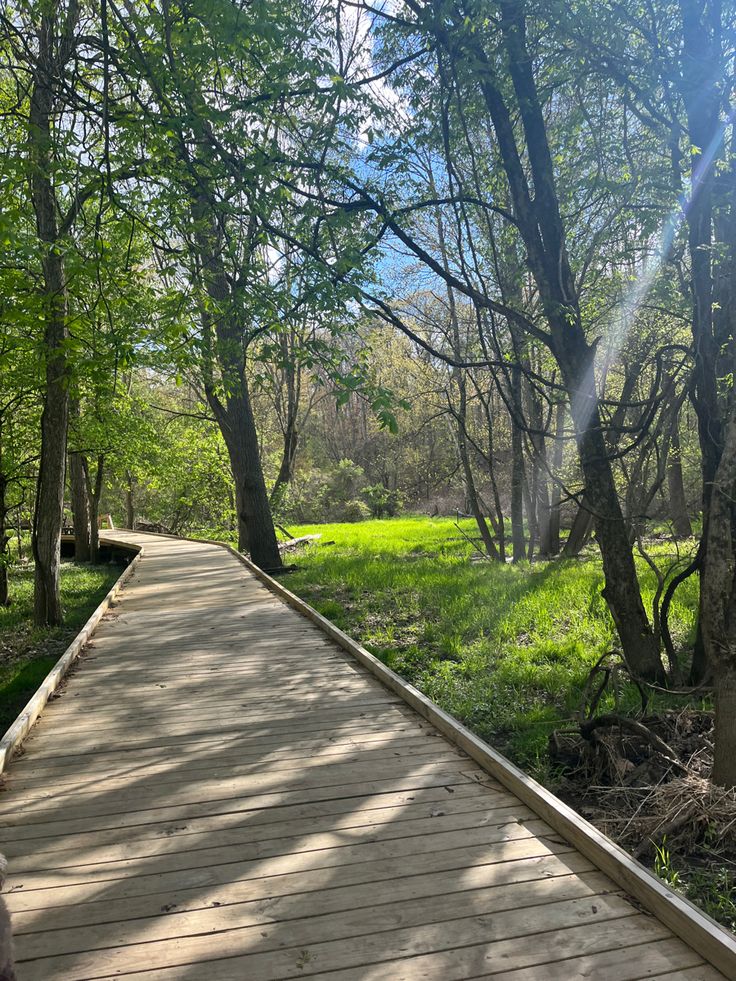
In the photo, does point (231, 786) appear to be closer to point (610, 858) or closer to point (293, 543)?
point (610, 858)

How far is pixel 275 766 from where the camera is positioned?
3736mm

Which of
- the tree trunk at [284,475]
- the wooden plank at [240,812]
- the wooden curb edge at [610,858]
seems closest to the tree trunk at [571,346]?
the wooden curb edge at [610,858]

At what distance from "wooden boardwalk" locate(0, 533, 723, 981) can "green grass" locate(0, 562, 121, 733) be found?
2.63 metres

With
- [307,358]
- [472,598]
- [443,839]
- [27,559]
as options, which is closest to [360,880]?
[443,839]

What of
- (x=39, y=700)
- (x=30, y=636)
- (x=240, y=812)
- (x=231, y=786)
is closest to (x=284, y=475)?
(x=30, y=636)

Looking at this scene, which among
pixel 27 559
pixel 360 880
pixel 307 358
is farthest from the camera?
pixel 27 559

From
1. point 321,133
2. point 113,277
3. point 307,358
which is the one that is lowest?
point 307,358

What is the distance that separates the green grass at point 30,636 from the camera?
7066 millimetres

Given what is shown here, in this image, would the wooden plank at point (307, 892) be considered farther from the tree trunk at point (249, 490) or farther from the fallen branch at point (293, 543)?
the fallen branch at point (293, 543)

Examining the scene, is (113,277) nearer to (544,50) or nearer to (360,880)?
(544,50)

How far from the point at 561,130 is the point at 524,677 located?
205 inches

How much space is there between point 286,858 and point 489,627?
5.36m

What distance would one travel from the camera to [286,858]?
2783 mm

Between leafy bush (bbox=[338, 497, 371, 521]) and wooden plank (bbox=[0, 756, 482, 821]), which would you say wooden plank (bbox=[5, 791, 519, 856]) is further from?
leafy bush (bbox=[338, 497, 371, 521])
